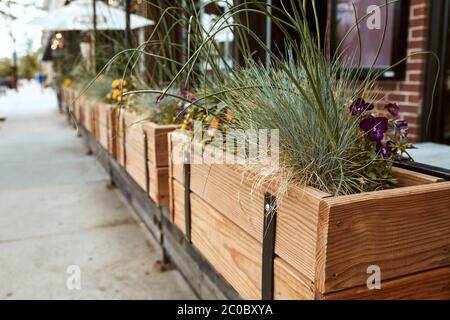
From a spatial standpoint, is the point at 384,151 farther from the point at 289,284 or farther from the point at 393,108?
the point at 289,284

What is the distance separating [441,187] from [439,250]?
0.51 feet

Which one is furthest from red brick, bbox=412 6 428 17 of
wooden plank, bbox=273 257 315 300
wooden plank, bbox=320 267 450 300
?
wooden plank, bbox=273 257 315 300

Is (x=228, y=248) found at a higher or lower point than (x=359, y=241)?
lower

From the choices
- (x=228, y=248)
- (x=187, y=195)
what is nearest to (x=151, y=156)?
(x=187, y=195)

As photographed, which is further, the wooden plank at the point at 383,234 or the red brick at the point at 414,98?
the red brick at the point at 414,98

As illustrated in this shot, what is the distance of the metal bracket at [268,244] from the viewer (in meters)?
1.13

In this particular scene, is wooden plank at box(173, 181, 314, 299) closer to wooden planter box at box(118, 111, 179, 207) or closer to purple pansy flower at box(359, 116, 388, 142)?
purple pansy flower at box(359, 116, 388, 142)

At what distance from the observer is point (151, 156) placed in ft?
7.75

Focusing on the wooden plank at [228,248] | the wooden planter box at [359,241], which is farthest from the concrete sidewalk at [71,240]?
the wooden planter box at [359,241]

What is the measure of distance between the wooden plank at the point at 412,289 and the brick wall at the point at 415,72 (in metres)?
1.78

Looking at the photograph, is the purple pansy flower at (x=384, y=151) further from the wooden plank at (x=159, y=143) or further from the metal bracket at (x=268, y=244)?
the wooden plank at (x=159, y=143)

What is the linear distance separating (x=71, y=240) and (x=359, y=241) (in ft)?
8.03

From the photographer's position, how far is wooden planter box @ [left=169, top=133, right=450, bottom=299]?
0.95 metres
